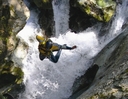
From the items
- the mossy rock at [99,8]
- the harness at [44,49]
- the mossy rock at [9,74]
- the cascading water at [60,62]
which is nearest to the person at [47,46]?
the harness at [44,49]

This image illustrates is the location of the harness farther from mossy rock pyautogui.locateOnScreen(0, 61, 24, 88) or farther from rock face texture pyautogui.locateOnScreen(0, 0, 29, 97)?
mossy rock pyautogui.locateOnScreen(0, 61, 24, 88)

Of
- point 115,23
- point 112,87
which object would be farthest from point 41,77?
point 112,87

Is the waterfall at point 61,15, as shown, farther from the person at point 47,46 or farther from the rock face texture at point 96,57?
the person at point 47,46

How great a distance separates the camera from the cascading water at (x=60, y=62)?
16.7 meters

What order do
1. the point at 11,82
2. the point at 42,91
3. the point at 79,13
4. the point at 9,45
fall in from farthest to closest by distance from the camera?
the point at 79,13 → the point at 42,91 → the point at 11,82 → the point at 9,45

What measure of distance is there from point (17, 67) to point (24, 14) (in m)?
3.79

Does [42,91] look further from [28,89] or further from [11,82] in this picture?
[11,82]

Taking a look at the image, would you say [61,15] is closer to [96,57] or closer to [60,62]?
[60,62]

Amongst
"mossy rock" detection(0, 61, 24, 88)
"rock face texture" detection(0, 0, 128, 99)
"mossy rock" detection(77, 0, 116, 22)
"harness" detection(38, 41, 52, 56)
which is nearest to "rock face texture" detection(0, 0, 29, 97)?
"rock face texture" detection(0, 0, 128, 99)

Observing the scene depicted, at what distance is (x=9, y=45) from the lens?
Result: 43.3ft

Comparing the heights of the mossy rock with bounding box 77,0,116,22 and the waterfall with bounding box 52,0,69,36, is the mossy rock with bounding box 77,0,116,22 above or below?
above

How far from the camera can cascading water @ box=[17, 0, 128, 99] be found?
16672 mm

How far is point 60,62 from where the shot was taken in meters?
17.9

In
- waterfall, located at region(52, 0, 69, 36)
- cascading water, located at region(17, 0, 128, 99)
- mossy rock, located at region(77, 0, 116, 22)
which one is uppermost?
mossy rock, located at region(77, 0, 116, 22)
